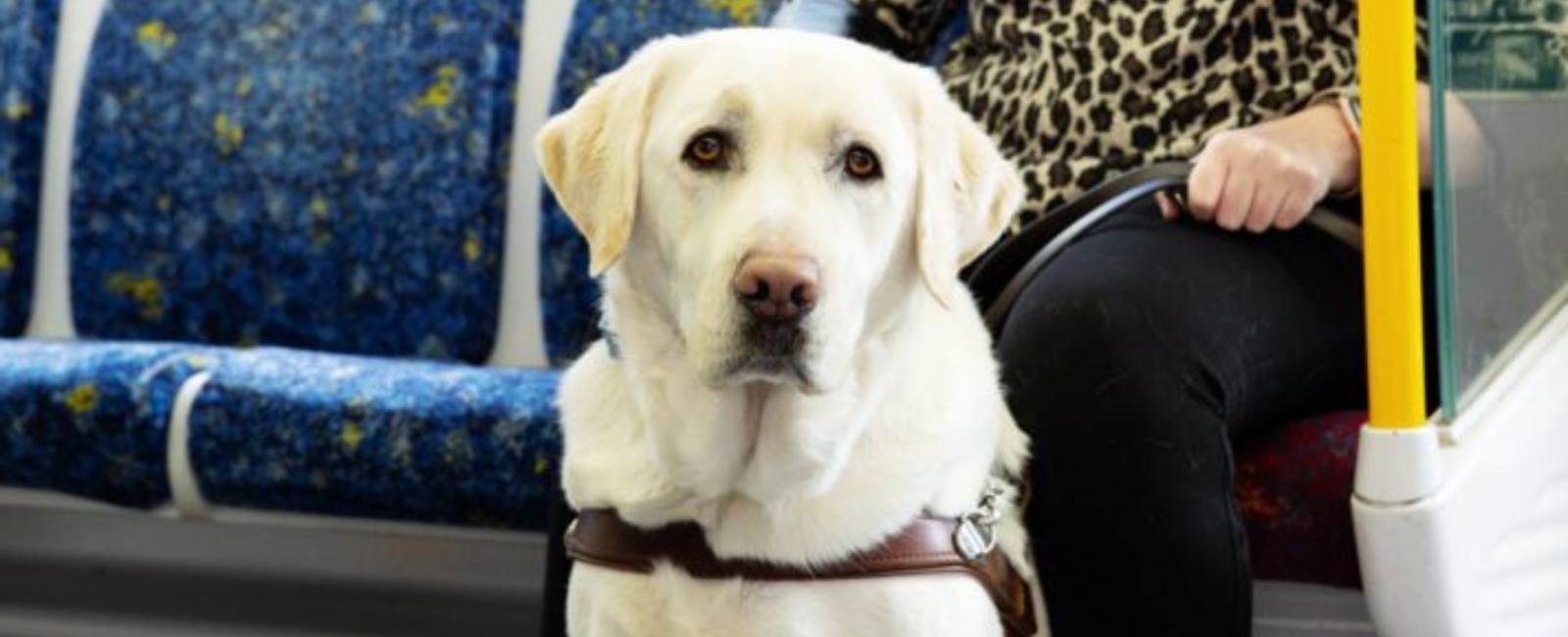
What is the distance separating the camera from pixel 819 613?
1.40 m

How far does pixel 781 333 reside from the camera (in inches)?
50.8

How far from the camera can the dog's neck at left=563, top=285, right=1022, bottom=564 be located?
142cm

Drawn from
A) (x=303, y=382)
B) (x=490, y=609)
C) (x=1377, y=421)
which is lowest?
A: (x=490, y=609)

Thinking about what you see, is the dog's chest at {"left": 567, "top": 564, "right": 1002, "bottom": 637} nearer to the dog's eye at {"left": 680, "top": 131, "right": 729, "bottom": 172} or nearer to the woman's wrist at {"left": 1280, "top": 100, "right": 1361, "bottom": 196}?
the dog's eye at {"left": 680, "top": 131, "right": 729, "bottom": 172}

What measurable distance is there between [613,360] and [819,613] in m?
0.29

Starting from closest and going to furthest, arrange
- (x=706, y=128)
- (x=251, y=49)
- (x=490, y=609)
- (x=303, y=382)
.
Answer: (x=706, y=128) → (x=303, y=382) → (x=490, y=609) → (x=251, y=49)

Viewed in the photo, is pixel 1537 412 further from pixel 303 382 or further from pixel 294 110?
pixel 294 110

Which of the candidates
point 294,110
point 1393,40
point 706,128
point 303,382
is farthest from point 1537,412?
point 294,110

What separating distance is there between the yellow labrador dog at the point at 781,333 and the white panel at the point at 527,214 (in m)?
1.63

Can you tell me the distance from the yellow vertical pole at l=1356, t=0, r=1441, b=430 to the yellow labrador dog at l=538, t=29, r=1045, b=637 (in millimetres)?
287

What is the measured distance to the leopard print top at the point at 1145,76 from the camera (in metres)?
1.79

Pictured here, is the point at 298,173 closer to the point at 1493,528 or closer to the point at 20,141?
the point at 20,141

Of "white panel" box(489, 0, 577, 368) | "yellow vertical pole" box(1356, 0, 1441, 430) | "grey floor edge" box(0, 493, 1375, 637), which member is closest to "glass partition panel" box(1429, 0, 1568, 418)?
"yellow vertical pole" box(1356, 0, 1441, 430)

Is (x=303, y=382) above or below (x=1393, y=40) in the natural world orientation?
below
